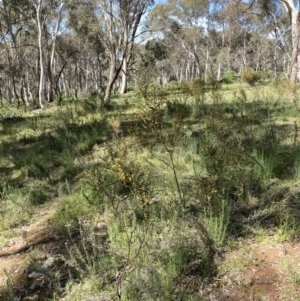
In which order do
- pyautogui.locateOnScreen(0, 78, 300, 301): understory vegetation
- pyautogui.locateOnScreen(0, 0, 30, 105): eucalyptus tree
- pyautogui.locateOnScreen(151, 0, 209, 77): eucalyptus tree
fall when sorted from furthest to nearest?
pyautogui.locateOnScreen(151, 0, 209, 77): eucalyptus tree → pyautogui.locateOnScreen(0, 0, 30, 105): eucalyptus tree → pyautogui.locateOnScreen(0, 78, 300, 301): understory vegetation

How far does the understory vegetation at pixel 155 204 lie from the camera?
8.20ft

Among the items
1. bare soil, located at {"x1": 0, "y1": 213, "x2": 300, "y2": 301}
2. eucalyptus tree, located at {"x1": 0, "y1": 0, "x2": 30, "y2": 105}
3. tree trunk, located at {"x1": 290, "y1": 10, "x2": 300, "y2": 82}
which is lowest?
bare soil, located at {"x1": 0, "y1": 213, "x2": 300, "y2": 301}

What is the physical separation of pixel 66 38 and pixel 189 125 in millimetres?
29599

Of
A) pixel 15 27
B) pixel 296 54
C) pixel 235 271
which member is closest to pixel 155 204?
pixel 235 271

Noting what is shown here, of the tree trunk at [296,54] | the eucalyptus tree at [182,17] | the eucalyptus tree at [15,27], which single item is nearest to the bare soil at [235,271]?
the tree trunk at [296,54]

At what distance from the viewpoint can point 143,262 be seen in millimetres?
2611

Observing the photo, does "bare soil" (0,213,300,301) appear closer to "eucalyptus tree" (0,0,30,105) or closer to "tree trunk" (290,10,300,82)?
"tree trunk" (290,10,300,82)

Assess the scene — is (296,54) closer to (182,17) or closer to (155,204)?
(155,204)

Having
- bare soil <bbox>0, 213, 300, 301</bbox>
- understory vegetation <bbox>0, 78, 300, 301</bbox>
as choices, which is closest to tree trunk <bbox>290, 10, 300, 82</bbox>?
understory vegetation <bbox>0, 78, 300, 301</bbox>

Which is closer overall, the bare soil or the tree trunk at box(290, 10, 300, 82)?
the bare soil

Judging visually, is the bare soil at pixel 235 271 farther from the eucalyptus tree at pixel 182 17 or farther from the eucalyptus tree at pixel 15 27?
the eucalyptus tree at pixel 182 17

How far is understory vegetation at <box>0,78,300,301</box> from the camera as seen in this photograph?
98.4 inches

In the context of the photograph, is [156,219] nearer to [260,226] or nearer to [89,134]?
[260,226]

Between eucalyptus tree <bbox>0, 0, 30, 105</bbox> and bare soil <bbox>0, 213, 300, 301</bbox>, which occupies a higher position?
eucalyptus tree <bbox>0, 0, 30, 105</bbox>
